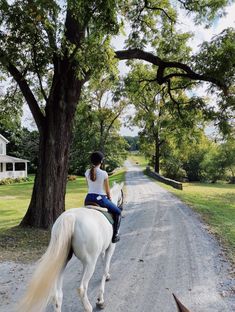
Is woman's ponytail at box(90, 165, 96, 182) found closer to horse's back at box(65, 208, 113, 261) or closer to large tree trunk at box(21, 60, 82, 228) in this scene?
horse's back at box(65, 208, 113, 261)

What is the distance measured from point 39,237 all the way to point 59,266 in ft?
17.9

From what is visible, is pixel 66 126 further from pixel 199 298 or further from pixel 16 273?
pixel 199 298

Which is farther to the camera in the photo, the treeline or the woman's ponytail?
the treeline

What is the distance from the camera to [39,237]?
9.40 meters

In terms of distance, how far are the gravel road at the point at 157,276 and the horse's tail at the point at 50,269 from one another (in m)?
1.15

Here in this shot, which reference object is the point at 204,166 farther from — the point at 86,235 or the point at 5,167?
the point at 86,235

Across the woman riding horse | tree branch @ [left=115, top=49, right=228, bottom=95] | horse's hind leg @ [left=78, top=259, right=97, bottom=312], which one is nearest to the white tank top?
the woman riding horse

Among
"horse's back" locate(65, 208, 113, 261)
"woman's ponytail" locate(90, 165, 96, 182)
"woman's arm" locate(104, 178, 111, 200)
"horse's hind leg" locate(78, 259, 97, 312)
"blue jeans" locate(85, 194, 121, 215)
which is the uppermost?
"woman's ponytail" locate(90, 165, 96, 182)

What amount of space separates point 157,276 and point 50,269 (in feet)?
9.88

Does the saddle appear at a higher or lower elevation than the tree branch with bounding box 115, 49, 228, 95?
lower

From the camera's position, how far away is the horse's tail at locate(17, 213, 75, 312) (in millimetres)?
3877

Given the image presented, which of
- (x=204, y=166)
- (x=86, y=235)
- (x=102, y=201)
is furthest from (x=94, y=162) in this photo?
(x=204, y=166)

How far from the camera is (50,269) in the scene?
4.14 m

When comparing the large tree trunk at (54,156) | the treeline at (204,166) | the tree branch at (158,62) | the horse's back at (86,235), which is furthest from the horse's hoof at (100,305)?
the treeline at (204,166)
